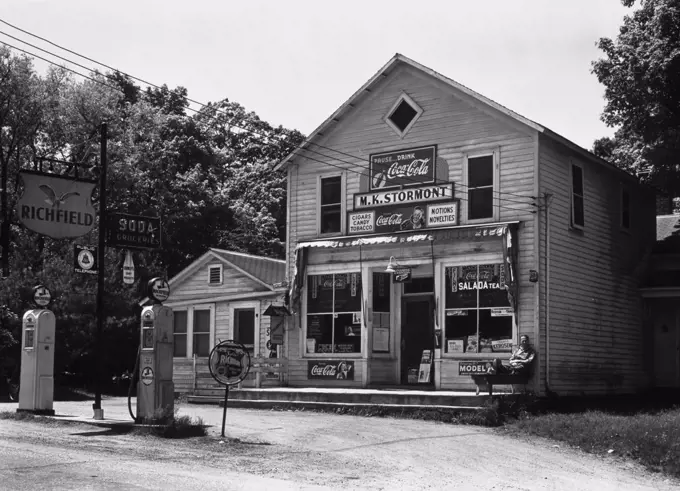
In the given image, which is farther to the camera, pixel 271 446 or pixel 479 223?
pixel 479 223

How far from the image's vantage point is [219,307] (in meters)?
28.7

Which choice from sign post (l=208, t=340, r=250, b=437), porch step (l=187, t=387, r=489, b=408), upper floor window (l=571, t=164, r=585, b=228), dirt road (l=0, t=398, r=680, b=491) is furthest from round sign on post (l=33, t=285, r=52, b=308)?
upper floor window (l=571, t=164, r=585, b=228)

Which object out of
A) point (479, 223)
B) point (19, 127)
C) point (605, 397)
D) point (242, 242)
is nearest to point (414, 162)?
point (479, 223)

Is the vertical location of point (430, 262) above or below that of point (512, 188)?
below

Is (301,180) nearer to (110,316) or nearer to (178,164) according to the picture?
(110,316)

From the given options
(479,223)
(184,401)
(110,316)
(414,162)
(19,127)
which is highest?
(19,127)

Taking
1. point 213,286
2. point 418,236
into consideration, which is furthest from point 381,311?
point 213,286

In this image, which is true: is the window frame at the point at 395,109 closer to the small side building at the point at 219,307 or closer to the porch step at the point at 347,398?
the small side building at the point at 219,307

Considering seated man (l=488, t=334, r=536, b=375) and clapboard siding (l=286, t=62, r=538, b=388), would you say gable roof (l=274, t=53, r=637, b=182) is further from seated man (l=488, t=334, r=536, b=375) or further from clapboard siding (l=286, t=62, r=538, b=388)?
seated man (l=488, t=334, r=536, b=375)

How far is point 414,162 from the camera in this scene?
78.8ft

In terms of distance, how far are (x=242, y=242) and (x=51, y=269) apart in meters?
17.2

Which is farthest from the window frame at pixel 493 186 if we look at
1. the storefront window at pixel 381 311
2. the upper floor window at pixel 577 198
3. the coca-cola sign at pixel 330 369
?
the coca-cola sign at pixel 330 369

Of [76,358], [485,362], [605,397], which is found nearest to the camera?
[485,362]

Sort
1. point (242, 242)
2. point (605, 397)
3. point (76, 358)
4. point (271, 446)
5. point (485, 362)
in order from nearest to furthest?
1. point (271, 446)
2. point (485, 362)
3. point (605, 397)
4. point (76, 358)
5. point (242, 242)
